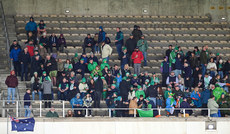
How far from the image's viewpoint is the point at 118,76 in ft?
106

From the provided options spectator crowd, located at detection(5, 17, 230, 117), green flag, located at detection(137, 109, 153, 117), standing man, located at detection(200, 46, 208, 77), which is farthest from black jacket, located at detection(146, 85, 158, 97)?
standing man, located at detection(200, 46, 208, 77)

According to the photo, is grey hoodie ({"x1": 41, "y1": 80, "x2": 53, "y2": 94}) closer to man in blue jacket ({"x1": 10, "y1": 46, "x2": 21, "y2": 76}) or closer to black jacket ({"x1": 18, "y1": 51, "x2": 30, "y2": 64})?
black jacket ({"x1": 18, "y1": 51, "x2": 30, "y2": 64})

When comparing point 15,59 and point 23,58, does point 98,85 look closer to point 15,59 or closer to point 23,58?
point 23,58

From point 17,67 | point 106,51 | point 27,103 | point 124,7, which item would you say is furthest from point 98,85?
point 124,7

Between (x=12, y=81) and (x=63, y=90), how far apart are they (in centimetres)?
249

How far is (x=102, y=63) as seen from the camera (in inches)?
Answer: 1326

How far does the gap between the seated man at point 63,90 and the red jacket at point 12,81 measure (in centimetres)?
213

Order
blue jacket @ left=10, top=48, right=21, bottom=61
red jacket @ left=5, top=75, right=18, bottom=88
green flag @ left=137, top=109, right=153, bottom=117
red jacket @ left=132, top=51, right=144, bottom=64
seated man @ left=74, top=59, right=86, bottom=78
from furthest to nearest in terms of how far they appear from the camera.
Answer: red jacket @ left=132, top=51, right=144, bottom=64 → blue jacket @ left=10, top=48, right=21, bottom=61 → seated man @ left=74, top=59, right=86, bottom=78 → red jacket @ left=5, top=75, right=18, bottom=88 → green flag @ left=137, top=109, right=153, bottom=117

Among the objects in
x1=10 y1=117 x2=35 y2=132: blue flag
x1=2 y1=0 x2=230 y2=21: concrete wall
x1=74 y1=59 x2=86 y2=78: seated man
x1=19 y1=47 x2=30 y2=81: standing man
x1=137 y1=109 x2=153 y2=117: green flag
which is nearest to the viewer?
x1=10 y1=117 x2=35 y2=132: blue flag

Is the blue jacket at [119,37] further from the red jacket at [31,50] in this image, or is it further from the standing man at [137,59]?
the red jacket at [31,50]

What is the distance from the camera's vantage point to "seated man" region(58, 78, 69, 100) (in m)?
31.7

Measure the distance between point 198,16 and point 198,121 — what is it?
13.9 meters

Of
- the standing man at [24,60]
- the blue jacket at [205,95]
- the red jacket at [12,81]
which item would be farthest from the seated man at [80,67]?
the blue jacket at [205,95]

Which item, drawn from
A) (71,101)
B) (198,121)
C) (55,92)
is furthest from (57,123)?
(198,121)
